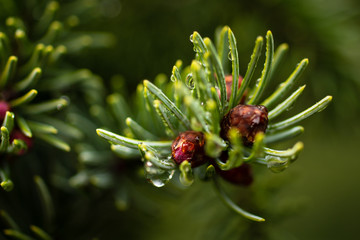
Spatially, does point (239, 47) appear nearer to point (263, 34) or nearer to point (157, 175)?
point (263, 34)

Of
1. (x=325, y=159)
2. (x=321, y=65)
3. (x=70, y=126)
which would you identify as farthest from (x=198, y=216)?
(x=325, y=159)

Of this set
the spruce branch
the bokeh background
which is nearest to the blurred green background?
the bokeh background

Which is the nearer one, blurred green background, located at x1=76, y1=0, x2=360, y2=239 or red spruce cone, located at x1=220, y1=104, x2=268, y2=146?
red spruce cone, located at x1=220, y1=104, x2=268, y2=146

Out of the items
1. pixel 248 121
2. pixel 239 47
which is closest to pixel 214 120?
pixel 248 121

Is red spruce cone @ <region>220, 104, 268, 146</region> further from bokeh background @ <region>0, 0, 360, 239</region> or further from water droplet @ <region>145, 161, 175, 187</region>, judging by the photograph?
bokeh background @ <region>0, 0, 360, 239</region>

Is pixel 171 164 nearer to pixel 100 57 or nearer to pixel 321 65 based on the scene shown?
pixel 100 57

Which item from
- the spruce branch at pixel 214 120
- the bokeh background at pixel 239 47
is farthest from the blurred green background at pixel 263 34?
the spruce branch at pixel 214 120

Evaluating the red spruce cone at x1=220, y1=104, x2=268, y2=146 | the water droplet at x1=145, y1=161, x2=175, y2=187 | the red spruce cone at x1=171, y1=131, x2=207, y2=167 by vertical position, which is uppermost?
the red spruce cone at x1=220, y1=104, x2=268, y2=146

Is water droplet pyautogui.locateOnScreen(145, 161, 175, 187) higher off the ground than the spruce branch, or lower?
lower
